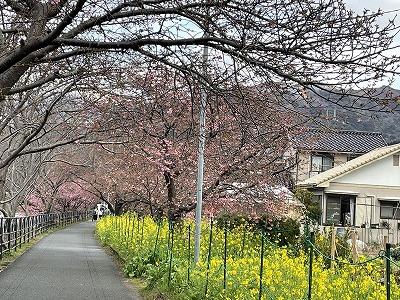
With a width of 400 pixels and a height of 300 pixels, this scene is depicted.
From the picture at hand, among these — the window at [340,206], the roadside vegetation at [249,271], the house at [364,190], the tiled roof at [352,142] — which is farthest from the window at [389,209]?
the roadside vegetation at [249,271]

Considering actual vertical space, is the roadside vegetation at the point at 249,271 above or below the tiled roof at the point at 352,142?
below

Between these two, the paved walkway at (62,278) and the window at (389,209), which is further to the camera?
the window at (389,209)

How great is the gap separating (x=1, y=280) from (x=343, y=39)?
12358 mm

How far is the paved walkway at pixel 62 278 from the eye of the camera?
13844mm

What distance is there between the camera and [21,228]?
94.7 ft

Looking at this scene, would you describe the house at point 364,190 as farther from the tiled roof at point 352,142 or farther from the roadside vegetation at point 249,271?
the roadside vegetation at point 249,271

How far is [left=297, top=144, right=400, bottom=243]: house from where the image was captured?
115 feet

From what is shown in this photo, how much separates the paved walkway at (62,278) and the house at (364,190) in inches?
579

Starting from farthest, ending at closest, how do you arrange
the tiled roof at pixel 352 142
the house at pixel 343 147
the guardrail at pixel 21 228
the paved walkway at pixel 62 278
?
the tiled roof at pixel 352 142
the house at pixel 343 147
the guardrail at pixel 21 228
the paved walkway at pixel 62 278

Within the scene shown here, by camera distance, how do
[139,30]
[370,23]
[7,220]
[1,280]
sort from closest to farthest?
[370,23]
[139,30]
[1,280]
[7,220]

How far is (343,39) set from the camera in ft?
21.5

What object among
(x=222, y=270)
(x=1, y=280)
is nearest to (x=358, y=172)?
(x=1, y=280)

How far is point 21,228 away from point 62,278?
12.8 m

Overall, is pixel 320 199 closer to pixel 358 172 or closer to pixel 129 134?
pixel 358 172
